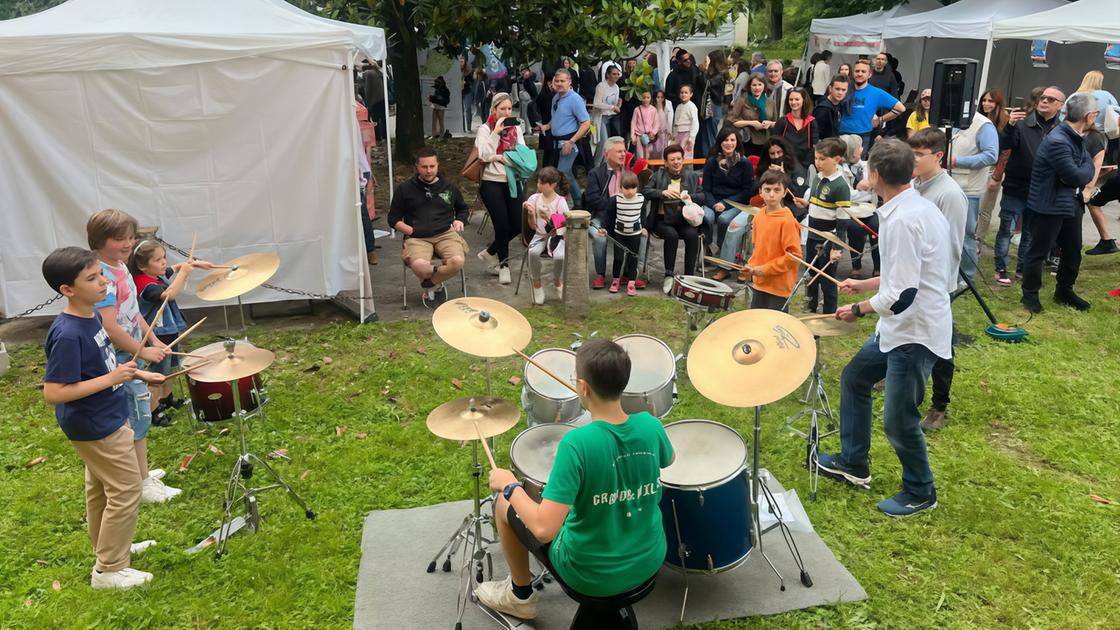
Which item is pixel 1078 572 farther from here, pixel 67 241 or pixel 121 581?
pixel 67 241

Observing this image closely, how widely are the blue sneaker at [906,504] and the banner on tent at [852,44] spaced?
14.9 metres

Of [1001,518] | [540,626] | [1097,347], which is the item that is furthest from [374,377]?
[1097,347]

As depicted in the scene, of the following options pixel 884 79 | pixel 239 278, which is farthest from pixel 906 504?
pixel 884 79

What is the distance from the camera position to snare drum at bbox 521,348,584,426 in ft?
15.9

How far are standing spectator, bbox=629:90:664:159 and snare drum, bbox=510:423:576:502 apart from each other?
8.46 metres

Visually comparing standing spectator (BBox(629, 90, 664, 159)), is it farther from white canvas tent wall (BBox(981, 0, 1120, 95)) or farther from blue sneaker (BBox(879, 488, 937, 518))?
blue sneaker (BBox(879, 488, 937, 518))

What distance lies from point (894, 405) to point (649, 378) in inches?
53.4

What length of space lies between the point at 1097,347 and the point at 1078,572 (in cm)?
388

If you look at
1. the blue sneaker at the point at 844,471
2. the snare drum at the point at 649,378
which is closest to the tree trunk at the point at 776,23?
the blue sneaker at the point at 844,471

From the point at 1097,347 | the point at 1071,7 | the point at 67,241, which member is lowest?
the point at 1097,347

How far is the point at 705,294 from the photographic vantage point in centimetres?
622

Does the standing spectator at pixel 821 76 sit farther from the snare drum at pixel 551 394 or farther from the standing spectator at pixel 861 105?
the snare drum at pixel 551 394

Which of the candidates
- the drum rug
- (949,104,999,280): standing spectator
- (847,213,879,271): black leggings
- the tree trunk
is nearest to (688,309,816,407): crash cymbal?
the drum rug

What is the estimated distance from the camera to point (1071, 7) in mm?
12289
